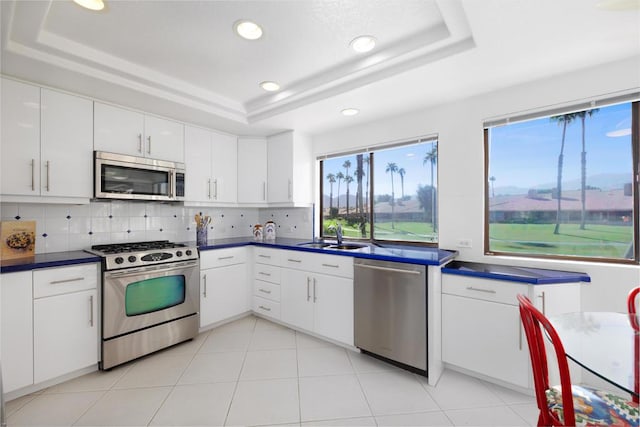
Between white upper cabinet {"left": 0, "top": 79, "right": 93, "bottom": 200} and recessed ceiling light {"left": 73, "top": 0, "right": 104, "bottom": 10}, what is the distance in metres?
1.05

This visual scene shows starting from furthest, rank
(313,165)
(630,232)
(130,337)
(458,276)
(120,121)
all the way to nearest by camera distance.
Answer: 1. (313,165)
2. (120,121)
3. (130,337)
4. (458,276)
5. (630,232)

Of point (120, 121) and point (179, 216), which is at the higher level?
point (120, 121)

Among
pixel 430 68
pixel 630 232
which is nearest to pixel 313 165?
pixel 430 68

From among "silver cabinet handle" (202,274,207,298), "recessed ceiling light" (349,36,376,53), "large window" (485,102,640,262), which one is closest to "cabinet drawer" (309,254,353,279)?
"silver cabinet handle" (202,274,207,298)

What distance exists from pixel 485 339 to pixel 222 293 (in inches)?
98.6

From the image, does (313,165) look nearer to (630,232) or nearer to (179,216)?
(179,216)

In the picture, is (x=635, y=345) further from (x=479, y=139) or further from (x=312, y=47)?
(x=312, y=47)

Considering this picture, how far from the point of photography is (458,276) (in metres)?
2.07

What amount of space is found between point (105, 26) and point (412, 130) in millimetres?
2590

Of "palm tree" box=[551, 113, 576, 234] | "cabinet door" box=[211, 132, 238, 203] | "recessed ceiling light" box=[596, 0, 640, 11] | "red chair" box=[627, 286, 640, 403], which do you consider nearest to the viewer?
"red chair" box=[627, 286, 640, 403]

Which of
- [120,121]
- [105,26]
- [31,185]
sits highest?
[105,26]

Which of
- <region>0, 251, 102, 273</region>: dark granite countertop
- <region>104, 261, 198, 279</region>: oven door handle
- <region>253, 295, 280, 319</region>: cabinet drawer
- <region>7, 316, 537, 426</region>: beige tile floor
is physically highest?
<region>0, 251, 102, 273</region>: dark granite countertop

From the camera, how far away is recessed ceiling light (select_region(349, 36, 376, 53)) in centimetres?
184

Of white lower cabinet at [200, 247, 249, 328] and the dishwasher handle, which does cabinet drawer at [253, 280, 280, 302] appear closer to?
white lower cabinet at [200, 247, 249, 328]
